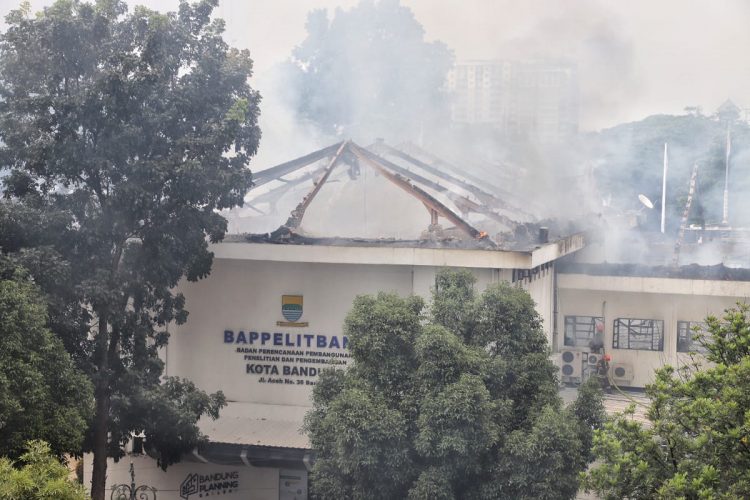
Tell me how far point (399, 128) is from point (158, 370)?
2123 cm

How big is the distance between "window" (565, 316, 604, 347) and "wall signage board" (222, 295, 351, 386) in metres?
7.67

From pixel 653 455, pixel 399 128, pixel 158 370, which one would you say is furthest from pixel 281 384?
pixel 399 128

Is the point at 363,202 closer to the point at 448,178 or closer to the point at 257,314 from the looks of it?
the point at 448,178

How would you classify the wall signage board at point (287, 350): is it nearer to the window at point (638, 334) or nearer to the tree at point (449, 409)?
the tree at point (449, 409)

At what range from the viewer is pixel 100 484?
42.1 ft

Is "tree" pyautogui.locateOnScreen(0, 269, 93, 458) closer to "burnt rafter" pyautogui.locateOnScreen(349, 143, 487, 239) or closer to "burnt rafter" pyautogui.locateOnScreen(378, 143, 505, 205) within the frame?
"burnt rafter" pyautogui.locateOnScreen(349, 143, 487, 239)

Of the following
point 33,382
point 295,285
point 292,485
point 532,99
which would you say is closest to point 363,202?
point 295,285

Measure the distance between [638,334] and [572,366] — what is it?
5.13 feet

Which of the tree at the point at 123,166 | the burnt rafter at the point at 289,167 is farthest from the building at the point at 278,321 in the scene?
the burnt rafter at the point at 289,167

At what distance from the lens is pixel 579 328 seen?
21250 mm

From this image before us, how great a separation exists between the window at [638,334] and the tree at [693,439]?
39.0ft

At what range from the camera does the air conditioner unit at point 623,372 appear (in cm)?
2070

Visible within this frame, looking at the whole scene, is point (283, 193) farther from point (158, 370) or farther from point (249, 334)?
point (158, 370)

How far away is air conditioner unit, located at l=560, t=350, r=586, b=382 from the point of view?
2062 centimetres
